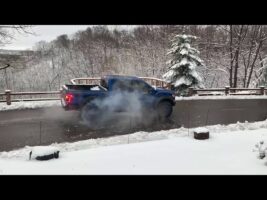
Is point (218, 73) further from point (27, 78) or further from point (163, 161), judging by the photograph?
point (163, 161)

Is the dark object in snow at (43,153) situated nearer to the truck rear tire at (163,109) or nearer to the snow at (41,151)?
the snow at (41,151)

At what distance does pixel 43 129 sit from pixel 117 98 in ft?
11.3

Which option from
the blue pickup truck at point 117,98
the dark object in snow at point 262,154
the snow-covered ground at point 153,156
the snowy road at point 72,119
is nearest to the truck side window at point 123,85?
the blue pickup truck at point 117,98

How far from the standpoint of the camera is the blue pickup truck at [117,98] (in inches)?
503

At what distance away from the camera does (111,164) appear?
783 cm

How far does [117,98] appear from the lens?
13484 mm

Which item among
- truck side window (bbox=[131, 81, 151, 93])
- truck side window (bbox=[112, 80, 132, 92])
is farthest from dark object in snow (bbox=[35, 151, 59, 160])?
truck side window (bbox=[131, 81, 151, 93])

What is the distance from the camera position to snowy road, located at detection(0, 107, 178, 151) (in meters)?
10.6

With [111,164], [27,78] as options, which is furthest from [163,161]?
[27,78]

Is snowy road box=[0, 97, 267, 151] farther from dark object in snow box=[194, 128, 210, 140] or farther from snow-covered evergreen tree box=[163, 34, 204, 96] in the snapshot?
snow-covered evergreen tree box=[163, 34, 204, 96]

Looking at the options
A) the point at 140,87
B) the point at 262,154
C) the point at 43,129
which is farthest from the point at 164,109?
the point at 262,154

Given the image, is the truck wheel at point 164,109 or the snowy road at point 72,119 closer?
the snowy road at point 72,119
